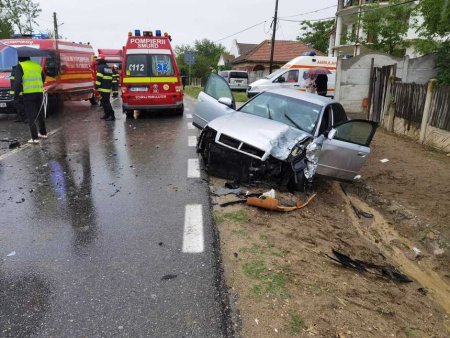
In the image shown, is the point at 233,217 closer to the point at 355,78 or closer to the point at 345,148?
the point at 345,148

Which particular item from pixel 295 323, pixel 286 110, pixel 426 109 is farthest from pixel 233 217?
pixel 426 109

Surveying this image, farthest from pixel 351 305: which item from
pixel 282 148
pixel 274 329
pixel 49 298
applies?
pixel 282 148

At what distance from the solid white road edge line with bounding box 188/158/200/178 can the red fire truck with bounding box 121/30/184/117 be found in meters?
5.57

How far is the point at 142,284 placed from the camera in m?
3.20

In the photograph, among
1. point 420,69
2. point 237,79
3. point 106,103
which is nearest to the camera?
point 106,103

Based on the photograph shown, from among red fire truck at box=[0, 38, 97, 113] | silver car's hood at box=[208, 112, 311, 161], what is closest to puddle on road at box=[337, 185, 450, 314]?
silver car's hood at box=[208, 112, 311, 161]

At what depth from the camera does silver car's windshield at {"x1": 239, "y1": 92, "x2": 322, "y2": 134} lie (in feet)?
20.4

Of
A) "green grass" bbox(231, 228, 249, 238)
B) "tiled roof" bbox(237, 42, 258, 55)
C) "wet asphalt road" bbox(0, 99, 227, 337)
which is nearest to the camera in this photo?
"wet asphalt road" bbox(0, 99, 227, 337)

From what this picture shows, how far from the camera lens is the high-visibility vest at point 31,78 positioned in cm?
850

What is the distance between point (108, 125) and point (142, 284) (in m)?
9.17

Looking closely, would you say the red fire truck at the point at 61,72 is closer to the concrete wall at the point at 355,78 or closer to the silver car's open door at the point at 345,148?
the silver car's open door at the point at 345,148

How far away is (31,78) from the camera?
28.1 ft

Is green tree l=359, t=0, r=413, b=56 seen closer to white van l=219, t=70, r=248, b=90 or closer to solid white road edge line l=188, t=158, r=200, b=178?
white van l=219, t=70, r=248, b=90

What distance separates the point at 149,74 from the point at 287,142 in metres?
7.86
